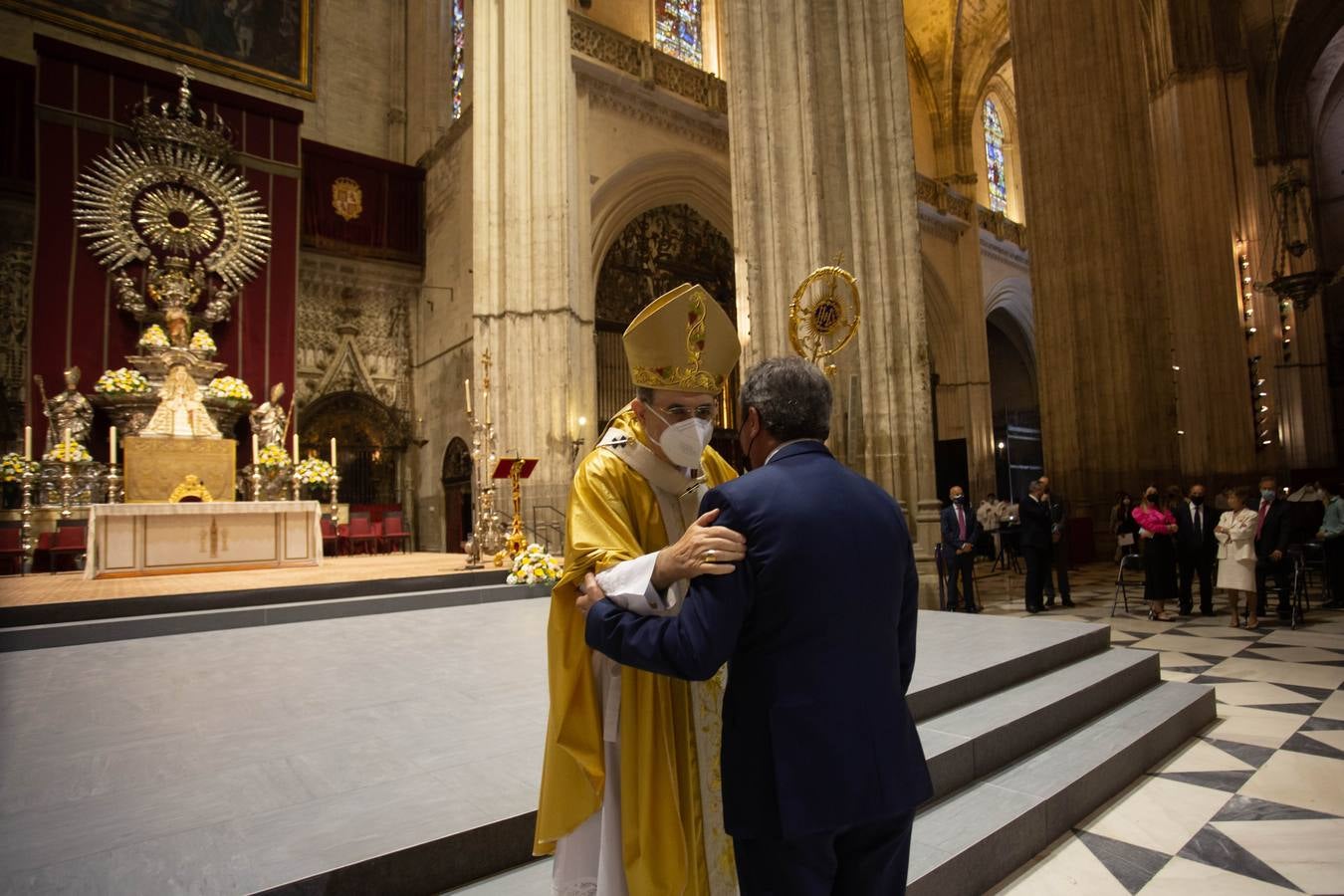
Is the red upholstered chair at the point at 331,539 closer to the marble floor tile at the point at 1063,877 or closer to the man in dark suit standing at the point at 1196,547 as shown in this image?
the marble floor tile at the point at 1063,877

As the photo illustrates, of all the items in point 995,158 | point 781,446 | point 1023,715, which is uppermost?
point 995,158

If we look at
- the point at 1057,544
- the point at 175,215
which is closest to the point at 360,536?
the point at 175,215

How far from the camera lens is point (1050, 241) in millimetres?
13477

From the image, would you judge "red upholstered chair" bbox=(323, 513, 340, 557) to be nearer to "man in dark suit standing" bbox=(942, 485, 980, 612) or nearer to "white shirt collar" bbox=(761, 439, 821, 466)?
"man in dark suit standing" bbox=(942, 485, 980, 612)

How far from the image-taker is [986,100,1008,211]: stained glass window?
84.4ft

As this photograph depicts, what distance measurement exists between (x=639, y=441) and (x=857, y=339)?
21.4 ft

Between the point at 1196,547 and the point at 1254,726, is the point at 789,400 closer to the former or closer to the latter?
the point at 1254,726

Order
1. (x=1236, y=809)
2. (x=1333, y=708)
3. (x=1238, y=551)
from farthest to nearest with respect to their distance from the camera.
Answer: (x=1238, y=551)
(x=1333, y=708)
(x=1236, y=809)

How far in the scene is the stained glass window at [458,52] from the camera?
54.2 ft

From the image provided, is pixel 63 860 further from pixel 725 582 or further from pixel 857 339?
pixel 857 339

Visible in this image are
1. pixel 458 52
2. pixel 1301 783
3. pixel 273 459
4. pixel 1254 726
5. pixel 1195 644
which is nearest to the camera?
pixel 1301 783

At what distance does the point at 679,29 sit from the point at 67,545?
15593 millimetres

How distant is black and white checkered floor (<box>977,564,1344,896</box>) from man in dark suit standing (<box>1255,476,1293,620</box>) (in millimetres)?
1998

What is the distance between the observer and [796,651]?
125cm
